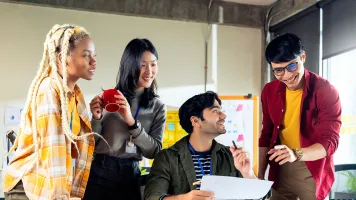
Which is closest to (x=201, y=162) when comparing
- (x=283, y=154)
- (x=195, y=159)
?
(x=195, y=159)

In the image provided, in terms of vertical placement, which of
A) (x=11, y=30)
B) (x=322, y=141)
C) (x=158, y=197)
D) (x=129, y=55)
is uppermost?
(x=11, y=30)

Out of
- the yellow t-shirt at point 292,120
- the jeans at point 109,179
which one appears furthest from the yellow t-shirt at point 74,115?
the yellow t-shirt at point 292,120

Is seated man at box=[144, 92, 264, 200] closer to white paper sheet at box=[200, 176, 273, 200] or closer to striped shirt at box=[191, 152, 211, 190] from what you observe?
striped shirt at box=[191, 152, 211, 190]

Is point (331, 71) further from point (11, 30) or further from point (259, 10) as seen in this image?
point (11, 30)

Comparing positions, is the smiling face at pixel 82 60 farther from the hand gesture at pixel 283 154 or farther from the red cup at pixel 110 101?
the hand gesture at pixel 283 154

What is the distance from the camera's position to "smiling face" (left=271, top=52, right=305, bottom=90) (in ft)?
5.71

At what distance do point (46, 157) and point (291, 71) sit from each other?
113 centimetres

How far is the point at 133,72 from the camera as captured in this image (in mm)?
1795

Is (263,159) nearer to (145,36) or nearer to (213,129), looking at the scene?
(213,129)

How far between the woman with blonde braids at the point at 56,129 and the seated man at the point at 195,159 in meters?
0.43

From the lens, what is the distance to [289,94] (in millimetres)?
1886

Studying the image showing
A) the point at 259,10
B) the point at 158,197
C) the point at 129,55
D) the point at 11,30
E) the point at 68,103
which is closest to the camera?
the point at 68,103

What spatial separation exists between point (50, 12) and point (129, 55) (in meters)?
2.38

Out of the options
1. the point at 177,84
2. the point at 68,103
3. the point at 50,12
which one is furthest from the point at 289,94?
the point at 50,12
